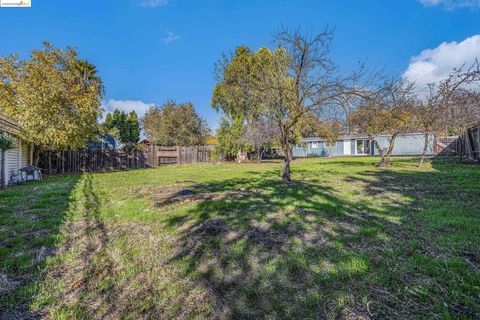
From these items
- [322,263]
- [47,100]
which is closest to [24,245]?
[322,263]

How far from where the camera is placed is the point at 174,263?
2494mm

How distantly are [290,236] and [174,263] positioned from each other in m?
1.47

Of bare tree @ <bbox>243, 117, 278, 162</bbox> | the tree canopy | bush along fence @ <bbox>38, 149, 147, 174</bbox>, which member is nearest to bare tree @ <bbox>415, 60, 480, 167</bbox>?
bare tree @ <bbox>243, 117, 278, 162</bbox>

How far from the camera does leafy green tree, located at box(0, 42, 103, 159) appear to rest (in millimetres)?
10227

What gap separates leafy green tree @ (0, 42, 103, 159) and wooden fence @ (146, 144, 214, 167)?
6613 mm

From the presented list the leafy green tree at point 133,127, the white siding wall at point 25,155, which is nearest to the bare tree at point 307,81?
the white siding wall at point 25,155

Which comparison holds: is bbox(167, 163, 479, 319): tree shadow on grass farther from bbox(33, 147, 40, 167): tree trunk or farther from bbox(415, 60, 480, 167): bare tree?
bbox(33, 147, 40, 167): tree trunk

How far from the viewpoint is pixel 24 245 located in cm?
293

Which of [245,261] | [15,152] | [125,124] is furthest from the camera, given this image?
[125,124]

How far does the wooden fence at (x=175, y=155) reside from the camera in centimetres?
1942

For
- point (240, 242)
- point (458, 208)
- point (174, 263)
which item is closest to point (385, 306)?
point (240, 242)

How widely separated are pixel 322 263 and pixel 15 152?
12.4 metres

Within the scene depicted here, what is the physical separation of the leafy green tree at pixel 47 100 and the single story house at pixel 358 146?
837 inches

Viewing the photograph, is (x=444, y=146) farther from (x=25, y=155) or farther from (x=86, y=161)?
(x=25, y=155)
